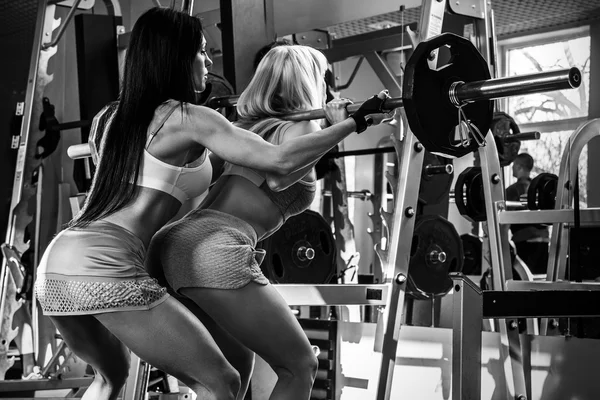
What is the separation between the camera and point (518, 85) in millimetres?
2109

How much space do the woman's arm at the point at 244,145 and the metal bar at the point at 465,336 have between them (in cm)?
49

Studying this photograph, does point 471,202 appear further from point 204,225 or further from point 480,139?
point 204,225

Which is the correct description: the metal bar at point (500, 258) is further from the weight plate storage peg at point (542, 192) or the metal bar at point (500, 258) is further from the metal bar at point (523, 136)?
the metal bar at point (523, 136)

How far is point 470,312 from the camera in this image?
2025 millimetres

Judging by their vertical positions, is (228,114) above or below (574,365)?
above

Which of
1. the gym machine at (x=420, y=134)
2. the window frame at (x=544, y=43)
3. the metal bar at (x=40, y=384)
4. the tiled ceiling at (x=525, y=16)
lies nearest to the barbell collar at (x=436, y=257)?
the gym machine at (x=420, y=134)

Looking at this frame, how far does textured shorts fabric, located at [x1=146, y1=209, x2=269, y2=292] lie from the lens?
203 cm

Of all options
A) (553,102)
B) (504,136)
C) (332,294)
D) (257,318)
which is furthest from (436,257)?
(553,102)

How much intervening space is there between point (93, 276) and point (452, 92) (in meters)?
1.10

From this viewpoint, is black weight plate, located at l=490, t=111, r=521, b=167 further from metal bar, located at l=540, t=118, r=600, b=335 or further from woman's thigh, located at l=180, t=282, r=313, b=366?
woman's thigh, located at l=180, t=282, r=313, b=366

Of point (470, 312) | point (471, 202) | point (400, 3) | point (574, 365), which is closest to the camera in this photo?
point (470, 312)

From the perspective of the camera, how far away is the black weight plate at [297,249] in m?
4.25

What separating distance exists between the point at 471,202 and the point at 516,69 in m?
5.72

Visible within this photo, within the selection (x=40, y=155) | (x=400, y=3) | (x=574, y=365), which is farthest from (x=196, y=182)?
(x=40, y=155)
